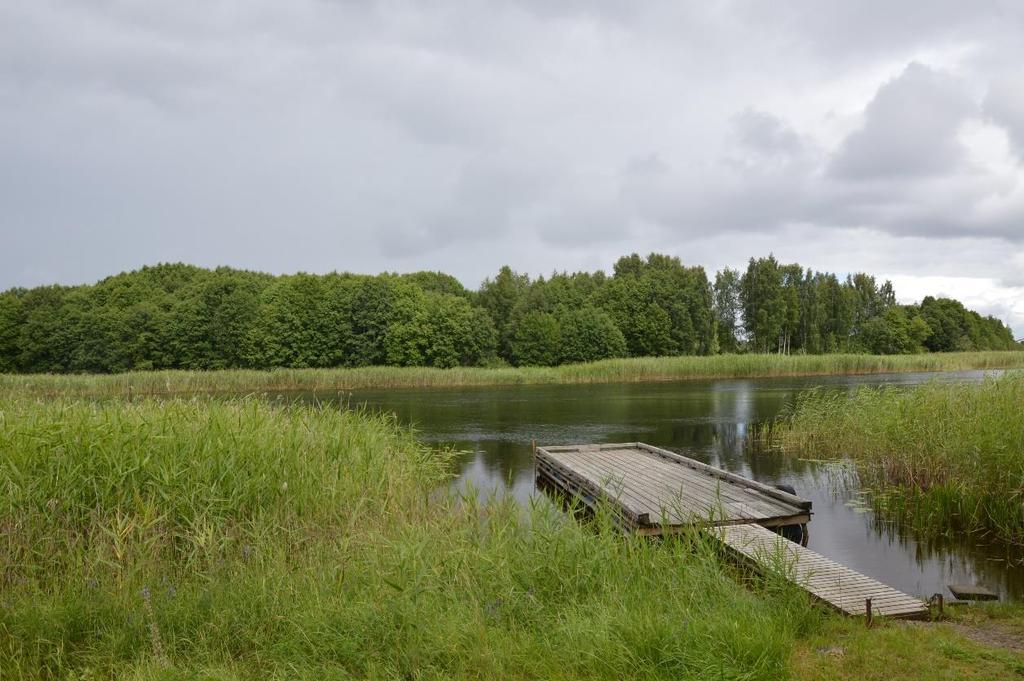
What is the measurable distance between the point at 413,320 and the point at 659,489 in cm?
5128

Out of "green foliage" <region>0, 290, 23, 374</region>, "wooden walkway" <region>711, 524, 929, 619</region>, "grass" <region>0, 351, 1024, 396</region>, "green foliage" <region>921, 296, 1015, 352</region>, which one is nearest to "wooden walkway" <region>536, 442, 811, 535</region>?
"wooden walkway" <region>711, 524, 929, 619</region>

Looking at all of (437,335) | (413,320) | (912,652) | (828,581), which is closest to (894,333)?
(437,335)

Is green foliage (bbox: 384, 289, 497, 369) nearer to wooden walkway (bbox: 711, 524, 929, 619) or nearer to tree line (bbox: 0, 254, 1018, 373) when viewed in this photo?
Result: tree line (bbox: 0, 254, 1018, 373)

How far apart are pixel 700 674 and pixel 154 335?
66.1 meters

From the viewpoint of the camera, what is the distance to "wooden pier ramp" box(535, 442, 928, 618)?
20.7 ft

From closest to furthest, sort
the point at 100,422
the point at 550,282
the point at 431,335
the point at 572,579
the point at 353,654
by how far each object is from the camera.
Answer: the point at 353,654 < the point at 572,579 < the point at 100,422 < the point at 431,335 < the point at 550,282

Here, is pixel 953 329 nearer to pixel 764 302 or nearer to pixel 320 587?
pixel 764 302

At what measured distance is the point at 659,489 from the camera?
11.3 metres

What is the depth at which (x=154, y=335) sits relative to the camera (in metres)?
61.7

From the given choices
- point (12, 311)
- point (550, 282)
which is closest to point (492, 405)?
point (550, 282)

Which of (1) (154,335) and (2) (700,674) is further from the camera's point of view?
(1) (154,335)

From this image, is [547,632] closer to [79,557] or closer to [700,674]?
[700,674]

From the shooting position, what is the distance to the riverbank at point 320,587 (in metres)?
4.60

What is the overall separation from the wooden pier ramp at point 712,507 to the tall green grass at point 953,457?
2.18m
